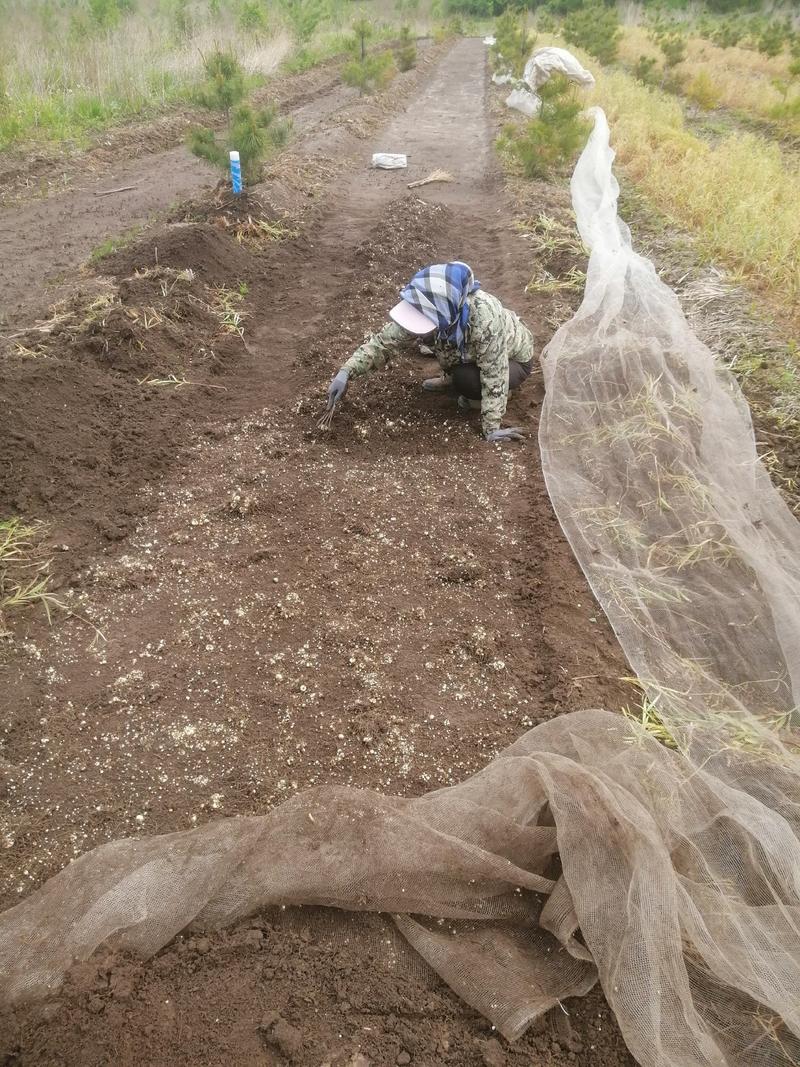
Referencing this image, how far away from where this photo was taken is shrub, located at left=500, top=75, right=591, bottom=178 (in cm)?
786

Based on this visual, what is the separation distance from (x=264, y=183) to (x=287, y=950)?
7600mm

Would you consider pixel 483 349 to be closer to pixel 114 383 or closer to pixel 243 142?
pixel 114 383

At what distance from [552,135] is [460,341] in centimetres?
640

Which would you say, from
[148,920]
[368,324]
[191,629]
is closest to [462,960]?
[148,920]

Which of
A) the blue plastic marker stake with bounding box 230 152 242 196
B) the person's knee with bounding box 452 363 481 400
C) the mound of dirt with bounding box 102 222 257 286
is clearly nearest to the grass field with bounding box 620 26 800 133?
the blue plastic marker stake with bounding box 230 152 242 196

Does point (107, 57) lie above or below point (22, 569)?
above

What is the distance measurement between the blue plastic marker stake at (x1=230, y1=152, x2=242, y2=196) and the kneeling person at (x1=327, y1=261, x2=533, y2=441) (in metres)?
3.76

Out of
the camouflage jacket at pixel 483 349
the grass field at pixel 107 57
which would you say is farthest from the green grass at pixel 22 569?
the grass field at pixel 107 57

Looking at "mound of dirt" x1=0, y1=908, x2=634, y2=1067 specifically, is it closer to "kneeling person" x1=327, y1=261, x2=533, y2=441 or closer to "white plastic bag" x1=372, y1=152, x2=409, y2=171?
"kneeling person" x1=327, y1=261, x2=533, y2=441

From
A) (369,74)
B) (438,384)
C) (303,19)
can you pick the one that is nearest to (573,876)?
(438,384)

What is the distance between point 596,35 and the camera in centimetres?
1855

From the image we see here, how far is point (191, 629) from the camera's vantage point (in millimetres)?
2594

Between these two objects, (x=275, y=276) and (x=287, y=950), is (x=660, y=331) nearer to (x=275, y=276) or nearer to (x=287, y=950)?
(x=275, y=276)

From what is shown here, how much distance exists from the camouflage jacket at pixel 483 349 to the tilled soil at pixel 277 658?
30cm
